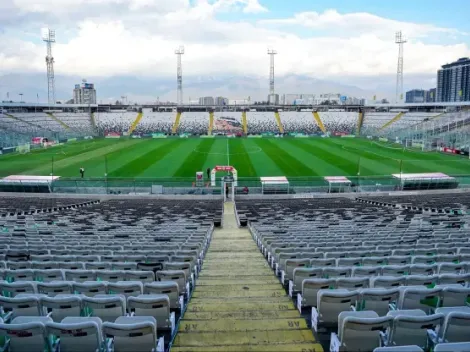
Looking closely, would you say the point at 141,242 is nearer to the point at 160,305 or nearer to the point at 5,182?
the point at 160,305

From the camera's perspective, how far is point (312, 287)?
6.12 m

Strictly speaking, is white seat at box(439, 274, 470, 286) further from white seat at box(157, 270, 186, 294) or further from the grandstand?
white seat at box(157, 270, 186, 294)

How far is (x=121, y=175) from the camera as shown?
38.0 metres

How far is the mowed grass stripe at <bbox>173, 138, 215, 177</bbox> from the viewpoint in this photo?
39.1 m

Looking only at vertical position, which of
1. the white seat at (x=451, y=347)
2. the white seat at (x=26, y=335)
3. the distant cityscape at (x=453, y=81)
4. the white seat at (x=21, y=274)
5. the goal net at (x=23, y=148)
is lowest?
the goal net at (x=23, y=148)

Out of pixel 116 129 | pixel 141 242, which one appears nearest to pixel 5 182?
pixel 141 242

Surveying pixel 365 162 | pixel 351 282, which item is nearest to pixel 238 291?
pixel 351 282

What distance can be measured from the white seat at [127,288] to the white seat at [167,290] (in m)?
0.19

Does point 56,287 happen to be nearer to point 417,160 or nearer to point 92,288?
point 92,288

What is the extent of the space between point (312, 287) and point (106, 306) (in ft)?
9.52

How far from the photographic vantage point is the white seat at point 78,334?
4086 mm

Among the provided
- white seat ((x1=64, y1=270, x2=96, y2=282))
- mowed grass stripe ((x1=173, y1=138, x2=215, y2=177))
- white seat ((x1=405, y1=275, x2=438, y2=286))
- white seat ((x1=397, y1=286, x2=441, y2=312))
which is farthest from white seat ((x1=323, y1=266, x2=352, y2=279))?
mowed grass stripe ((x1=173, y1=138, x2=215, y2=177))

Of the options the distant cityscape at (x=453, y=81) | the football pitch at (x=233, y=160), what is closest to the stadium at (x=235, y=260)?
the football pitch at (x=233, y=160)

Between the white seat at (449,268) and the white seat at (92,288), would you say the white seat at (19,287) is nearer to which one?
the white seat at (92,288)
